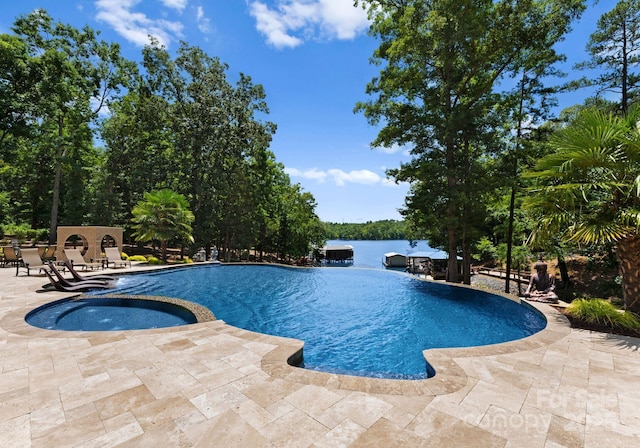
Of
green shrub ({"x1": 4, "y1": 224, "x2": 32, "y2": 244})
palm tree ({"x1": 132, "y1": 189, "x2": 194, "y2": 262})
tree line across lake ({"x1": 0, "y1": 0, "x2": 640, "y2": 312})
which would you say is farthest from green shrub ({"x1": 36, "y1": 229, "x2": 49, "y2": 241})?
palm tree ({"x1": 132, "y1": 189, "x2": 194, "y2": 262})

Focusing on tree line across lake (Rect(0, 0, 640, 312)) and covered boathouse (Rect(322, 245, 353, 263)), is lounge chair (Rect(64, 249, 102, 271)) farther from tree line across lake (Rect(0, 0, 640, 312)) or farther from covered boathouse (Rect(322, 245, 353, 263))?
covered boathouse (Rect(322, 245, 353, 263))

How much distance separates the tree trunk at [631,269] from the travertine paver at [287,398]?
2.21 meters

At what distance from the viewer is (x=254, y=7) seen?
40.3ft


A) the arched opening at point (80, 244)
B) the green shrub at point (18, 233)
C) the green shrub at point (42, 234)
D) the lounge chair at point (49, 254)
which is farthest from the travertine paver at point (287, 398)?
the green shrub at point (42, 234)

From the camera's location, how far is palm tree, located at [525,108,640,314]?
5.39m

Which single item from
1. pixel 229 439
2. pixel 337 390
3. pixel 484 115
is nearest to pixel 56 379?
pixel 229 439

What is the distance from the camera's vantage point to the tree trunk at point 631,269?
5.89 m

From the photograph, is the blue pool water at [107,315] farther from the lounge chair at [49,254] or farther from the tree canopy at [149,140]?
the tree canopy at [149,140]

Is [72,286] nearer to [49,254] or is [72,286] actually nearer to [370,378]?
[49,254]

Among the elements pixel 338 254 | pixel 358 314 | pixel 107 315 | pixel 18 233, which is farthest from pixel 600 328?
pixel 338 254

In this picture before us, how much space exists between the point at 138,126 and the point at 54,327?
1006 inches

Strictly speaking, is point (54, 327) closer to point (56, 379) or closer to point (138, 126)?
point (56, 379)

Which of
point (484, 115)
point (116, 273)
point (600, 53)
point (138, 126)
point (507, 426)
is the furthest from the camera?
point (138, 126)

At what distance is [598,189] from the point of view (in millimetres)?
6074
